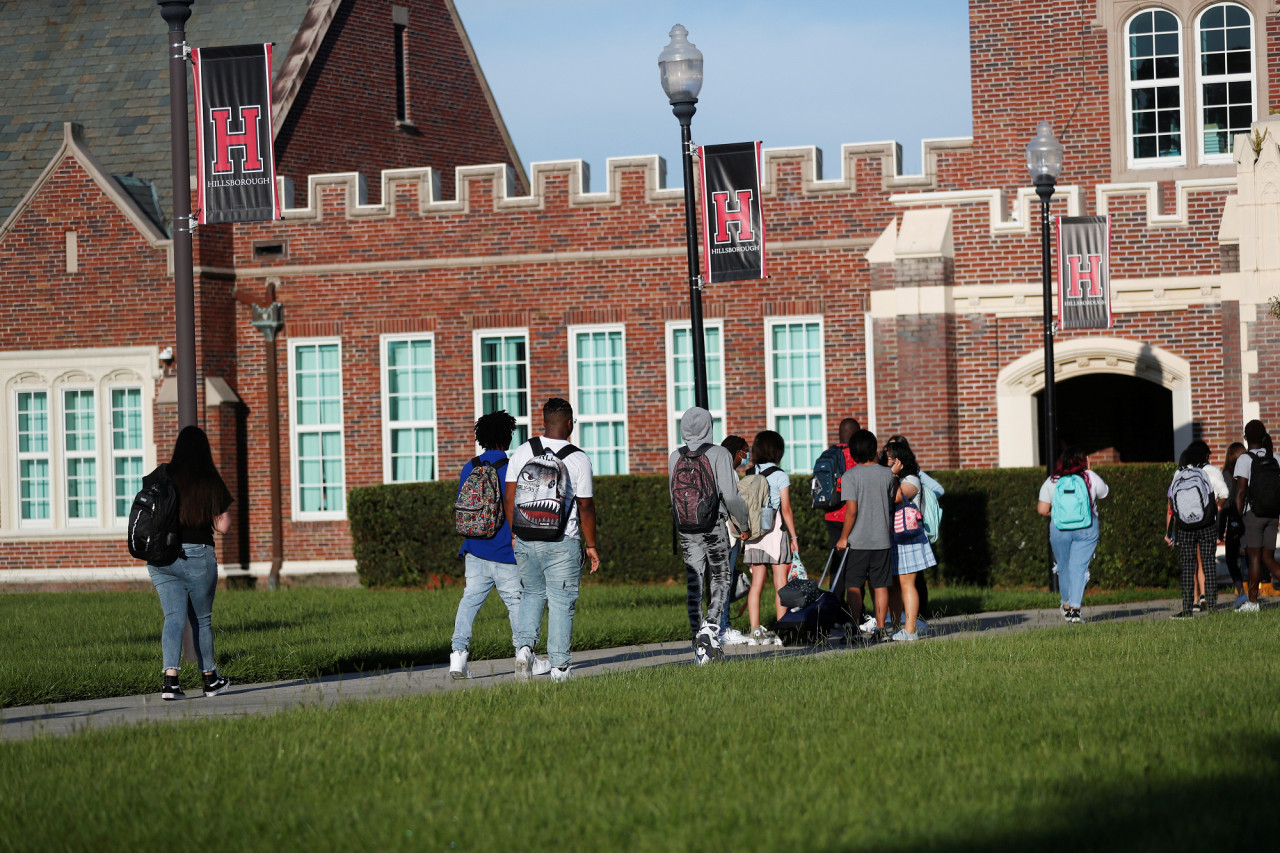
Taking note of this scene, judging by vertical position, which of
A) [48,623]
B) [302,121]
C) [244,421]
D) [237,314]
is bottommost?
[48,623]

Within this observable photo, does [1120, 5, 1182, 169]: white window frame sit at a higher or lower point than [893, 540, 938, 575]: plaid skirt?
higher

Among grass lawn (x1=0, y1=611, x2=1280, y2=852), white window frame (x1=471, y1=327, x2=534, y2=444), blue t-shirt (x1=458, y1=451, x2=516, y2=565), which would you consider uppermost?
white window frame (x1=471, y1=327, x2=534, y2=444)

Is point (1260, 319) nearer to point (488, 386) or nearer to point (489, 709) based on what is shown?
point (488, 386)

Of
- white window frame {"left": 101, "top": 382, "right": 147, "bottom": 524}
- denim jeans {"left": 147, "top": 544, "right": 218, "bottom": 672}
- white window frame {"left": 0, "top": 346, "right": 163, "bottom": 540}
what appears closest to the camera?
denim jeans {"left": 147, "top": 544, "right": 218, "bottom": 672}

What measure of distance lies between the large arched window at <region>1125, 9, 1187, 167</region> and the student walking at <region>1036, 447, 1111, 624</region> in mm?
8956

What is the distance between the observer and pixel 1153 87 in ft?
70.3

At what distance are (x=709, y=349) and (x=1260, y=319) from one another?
723 centimetres

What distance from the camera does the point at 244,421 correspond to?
76.8 feet

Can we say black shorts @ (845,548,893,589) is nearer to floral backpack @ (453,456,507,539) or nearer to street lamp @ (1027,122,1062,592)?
floral backpack @ (453,456,507,539)

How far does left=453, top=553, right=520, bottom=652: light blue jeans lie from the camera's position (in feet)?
34.2

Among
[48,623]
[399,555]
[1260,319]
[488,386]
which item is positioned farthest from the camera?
[488,386]

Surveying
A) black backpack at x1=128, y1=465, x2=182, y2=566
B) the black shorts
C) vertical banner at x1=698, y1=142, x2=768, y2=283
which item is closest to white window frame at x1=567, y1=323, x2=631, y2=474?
vertical banner at x1=698, y1=142, x2=768, y2=283

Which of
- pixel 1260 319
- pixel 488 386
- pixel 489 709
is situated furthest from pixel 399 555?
pixel 489 709

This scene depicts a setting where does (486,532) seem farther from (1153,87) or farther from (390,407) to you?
(1153,87)
